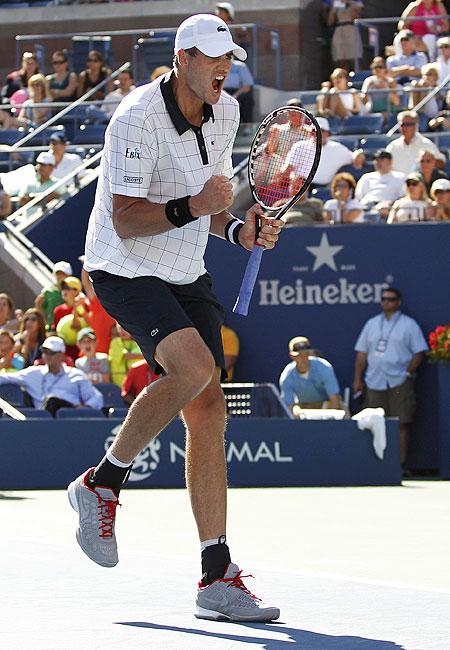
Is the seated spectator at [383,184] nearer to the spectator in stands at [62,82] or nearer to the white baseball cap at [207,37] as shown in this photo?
the spectator in stands at [62,82]

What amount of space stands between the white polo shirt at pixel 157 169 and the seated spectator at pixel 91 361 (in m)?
8.37

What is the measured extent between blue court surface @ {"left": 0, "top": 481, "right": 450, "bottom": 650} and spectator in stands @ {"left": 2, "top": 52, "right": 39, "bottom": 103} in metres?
11.7

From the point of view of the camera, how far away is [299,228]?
14273mm

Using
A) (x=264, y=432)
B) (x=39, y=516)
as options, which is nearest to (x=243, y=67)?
(x=264, y=432)

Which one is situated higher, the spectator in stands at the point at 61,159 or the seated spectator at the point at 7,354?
the spectator in stands at the point at 61,159

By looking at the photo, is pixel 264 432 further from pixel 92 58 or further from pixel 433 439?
pixel 92 58

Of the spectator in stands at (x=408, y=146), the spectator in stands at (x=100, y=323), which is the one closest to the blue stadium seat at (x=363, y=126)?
the spectator in stands at (x=408, y=146)

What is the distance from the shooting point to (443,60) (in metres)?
16.9

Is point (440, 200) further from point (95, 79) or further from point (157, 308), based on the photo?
point (157, 308)

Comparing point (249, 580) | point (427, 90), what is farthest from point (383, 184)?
point (249, 580)

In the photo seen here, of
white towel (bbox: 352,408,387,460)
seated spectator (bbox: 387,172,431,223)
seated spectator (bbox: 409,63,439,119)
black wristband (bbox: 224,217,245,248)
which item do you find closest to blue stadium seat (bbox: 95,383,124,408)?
white towel (bbox: 352,408,387,460)

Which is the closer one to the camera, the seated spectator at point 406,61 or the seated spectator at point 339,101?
the seated spectator at point 339,101

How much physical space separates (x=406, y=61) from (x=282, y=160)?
12.3 meters

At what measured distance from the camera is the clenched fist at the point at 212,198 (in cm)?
499
